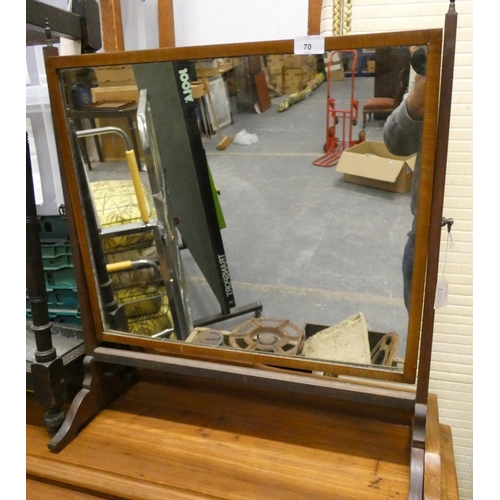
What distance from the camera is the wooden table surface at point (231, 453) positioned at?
0.82 metres

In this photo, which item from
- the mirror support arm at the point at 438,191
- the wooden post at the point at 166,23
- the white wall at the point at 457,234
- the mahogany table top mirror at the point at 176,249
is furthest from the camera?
the wooden post at the point at 166,23

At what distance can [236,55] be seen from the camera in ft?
2.46

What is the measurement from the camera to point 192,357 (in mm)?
972

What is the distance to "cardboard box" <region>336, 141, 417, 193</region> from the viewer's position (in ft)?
2.51

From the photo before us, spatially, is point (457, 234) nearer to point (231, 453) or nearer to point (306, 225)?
point (306, 225)

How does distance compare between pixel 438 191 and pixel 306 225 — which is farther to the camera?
pixel 306 225

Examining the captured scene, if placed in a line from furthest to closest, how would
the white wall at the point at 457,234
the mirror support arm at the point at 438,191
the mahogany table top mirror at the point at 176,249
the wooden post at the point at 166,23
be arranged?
the wooden post at the point at 166,23
the white wall at the point at 457,234
the mahogany table top mirror at the point at 176,249
the mirror support arm at the point at 438,191

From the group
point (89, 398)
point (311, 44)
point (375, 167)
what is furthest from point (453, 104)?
point (89, 398)

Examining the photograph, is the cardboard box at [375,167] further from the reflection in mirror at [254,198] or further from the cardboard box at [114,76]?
the cardboard box at [114,76]

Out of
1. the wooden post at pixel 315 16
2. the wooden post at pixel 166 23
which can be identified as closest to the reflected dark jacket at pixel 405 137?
the wooden post at pixel 315 16

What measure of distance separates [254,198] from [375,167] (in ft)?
0.75

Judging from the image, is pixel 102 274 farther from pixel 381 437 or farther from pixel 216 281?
pixel 381 437

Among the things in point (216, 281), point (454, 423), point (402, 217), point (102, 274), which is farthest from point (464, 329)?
point (102, 274)

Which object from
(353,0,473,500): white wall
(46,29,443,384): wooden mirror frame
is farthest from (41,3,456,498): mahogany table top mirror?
(353,0,473,500): white wall
